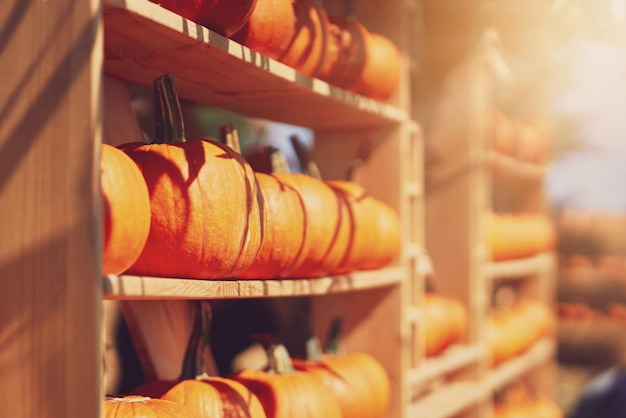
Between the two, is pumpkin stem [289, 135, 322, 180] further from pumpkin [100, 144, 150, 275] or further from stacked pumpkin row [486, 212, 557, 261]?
stacked pumpkin row [486, 212, 557, 261]

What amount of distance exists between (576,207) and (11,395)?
6159 millimetres

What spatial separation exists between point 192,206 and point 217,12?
0.39 metres

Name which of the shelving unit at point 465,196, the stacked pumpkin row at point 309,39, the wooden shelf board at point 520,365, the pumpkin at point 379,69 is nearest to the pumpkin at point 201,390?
the stacked pumpkin row at point 309,39

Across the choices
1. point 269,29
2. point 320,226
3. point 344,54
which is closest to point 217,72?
point 269,29

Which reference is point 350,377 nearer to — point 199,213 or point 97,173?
point 199,213

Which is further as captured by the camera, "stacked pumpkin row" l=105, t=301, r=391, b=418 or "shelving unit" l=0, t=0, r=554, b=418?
"stacked pumpkin row" l=105, t=301, r=391, b=418

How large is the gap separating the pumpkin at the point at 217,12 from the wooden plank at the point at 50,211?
326mm

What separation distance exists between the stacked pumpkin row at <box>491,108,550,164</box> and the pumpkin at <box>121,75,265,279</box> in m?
2.38

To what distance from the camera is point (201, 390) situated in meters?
1.84

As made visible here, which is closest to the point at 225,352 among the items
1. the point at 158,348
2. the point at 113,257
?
the point at 158,348

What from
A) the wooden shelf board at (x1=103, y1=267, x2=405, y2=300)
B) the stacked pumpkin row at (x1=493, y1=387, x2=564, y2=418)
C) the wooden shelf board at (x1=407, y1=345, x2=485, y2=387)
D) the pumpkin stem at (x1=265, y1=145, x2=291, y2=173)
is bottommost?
the stacked pumpkin row at (x1=493, y1=387, x2=564, y2=418)

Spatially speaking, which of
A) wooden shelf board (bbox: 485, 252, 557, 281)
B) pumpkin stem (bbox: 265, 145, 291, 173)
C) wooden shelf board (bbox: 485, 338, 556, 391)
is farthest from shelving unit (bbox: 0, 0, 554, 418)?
wooden shelf board (bbox: 485, 252, 557, 281)

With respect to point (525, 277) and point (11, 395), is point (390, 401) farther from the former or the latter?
point (525, 277)

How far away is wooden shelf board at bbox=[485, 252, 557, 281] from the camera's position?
389 centimetres
